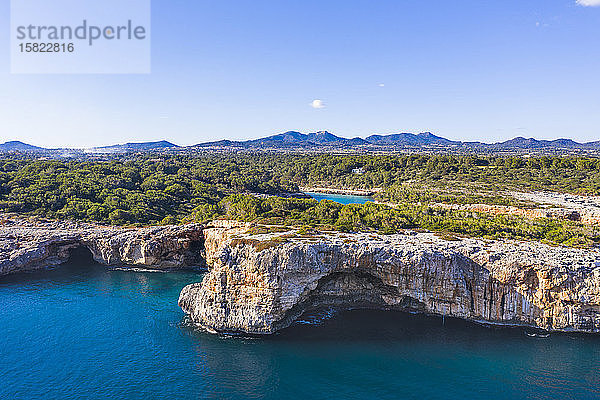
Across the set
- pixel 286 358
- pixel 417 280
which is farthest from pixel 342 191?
pixel 286 358

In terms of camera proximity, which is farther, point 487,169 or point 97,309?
point 487,169

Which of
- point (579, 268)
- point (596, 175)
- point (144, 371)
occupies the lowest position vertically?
point (144, 371)

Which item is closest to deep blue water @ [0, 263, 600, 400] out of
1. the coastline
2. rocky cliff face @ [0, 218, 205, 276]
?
rocky cliff face @ [0, 218, 205, 276]

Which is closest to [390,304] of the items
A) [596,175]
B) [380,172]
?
[596,175]

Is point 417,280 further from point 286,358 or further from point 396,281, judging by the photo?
point 286,358

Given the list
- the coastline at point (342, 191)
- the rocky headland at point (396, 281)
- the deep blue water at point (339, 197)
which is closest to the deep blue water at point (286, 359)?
the rocky headland at point (396, 281)

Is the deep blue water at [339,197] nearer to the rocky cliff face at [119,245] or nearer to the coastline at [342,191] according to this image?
the coastline at [342,191]

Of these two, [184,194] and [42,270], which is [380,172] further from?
[42,270]
